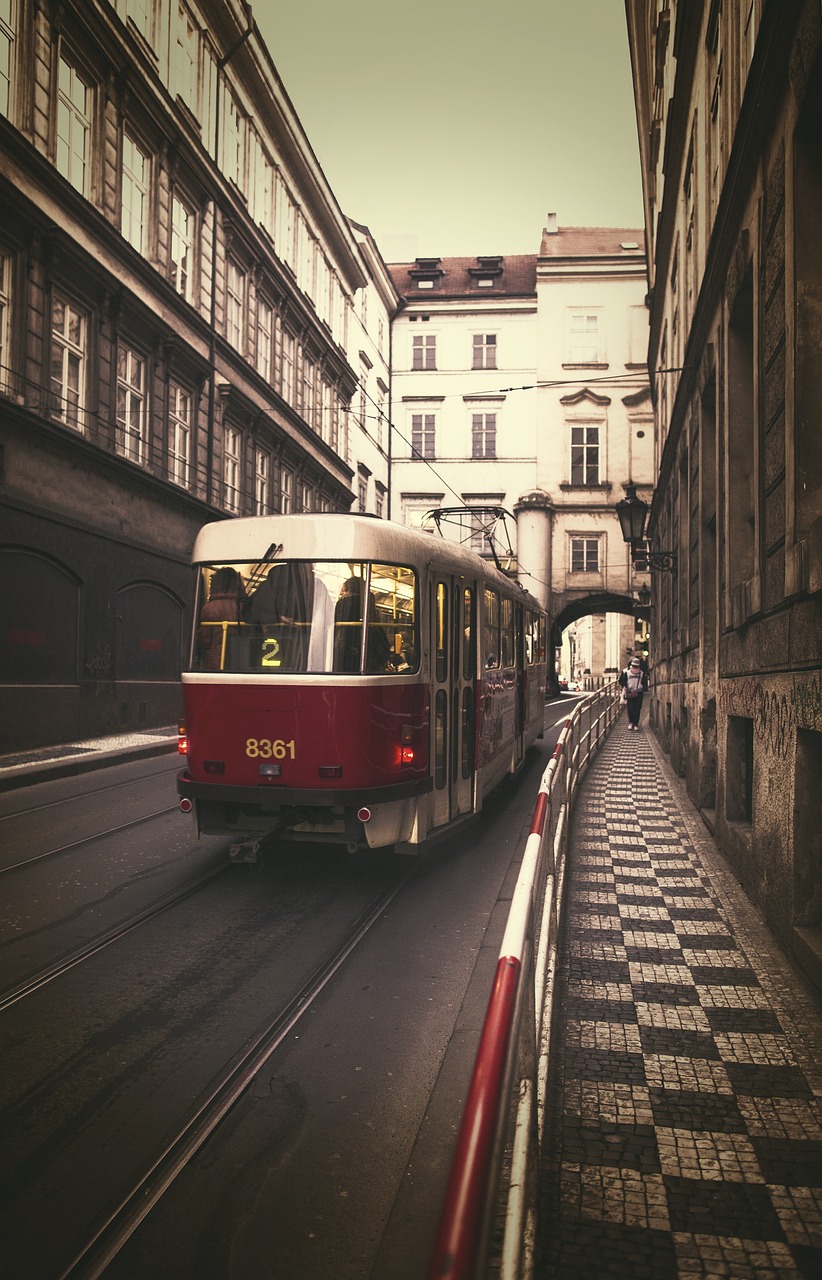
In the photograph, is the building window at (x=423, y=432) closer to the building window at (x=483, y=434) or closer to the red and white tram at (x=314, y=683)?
the building window at (x=483, y=434)

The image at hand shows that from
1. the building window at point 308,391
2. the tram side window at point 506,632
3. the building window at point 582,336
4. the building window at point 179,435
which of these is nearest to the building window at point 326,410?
the building window at point 308,391

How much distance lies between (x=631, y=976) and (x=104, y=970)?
3.01 meters

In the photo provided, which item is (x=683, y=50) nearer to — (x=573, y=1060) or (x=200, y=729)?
(x=200, y=729)

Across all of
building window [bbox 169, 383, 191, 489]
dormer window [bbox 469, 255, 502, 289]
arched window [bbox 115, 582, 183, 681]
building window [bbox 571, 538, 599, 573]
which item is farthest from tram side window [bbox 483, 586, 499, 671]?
dormer window [bbox 469, 255, 502, 289]

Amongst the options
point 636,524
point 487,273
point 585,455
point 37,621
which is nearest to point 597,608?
point 585,455

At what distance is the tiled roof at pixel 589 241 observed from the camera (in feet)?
154

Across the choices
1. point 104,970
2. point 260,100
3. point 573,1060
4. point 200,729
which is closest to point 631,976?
point 573,1060

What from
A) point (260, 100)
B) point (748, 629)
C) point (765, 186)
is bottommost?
point (748, 629)

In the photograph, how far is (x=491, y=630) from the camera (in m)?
10.7

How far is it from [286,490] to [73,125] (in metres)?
13.3

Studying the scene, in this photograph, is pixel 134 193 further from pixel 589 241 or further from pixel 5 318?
pixel 589 241

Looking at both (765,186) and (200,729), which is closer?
(765,186)

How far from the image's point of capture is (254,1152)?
353 centimetres

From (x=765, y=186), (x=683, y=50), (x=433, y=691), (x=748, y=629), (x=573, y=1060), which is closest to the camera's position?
(x=573, y=1060)
